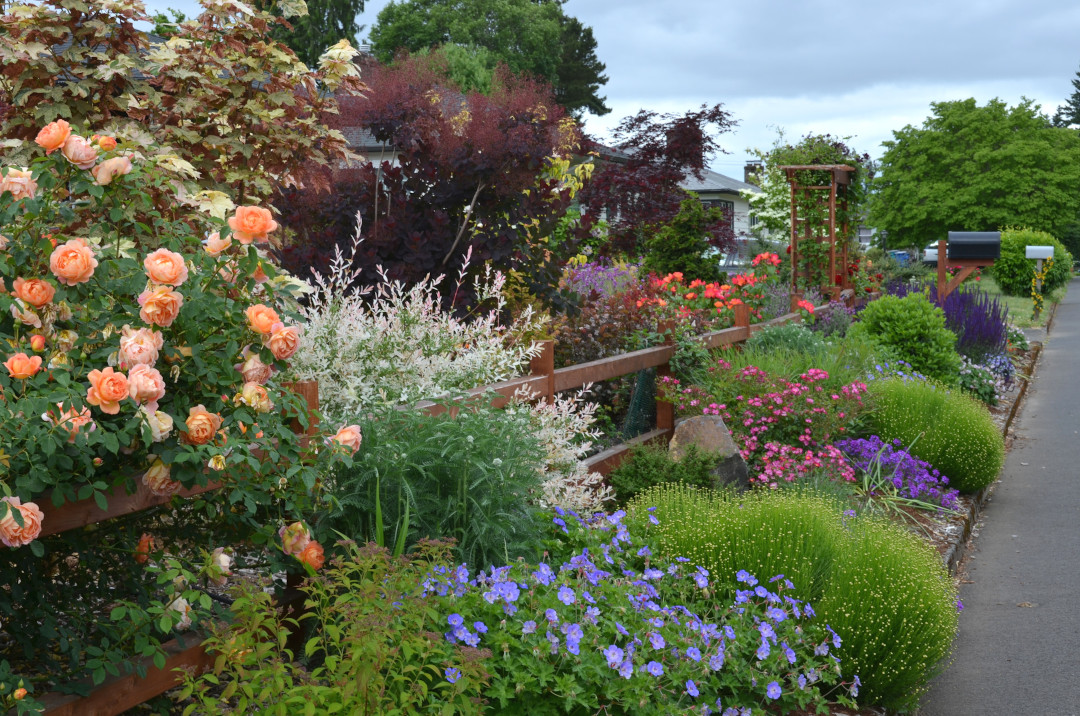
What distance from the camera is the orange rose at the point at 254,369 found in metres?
2.54

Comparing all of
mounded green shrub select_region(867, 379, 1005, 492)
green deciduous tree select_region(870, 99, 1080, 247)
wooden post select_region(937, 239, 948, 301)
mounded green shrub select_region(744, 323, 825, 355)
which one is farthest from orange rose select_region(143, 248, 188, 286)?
green deciduous tree select_region(870, 99, 1080, 247)

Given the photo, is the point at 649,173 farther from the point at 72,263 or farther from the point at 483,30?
the point at 483,30

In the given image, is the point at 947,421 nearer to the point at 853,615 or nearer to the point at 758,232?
the point at 853,615

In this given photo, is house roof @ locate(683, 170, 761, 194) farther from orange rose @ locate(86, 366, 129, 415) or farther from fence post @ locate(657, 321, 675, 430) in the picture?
orange rose @ locate(86, 366, 129, 415)

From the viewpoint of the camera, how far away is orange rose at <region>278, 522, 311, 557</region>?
112 inches

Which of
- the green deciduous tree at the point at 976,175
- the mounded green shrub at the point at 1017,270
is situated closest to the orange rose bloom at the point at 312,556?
the mounded green shrub at the point at 1017,270

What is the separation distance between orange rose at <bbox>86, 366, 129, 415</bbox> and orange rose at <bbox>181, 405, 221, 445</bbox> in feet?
0.68

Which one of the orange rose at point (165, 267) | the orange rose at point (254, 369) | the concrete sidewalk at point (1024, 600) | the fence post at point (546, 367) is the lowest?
the concrete sidewalk at point (1024, 600)

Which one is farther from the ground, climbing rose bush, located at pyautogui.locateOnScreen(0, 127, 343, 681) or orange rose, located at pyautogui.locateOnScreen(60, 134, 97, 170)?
orange rose, located at pyautogui.locateOnScreen(60, 134, 97, 170)

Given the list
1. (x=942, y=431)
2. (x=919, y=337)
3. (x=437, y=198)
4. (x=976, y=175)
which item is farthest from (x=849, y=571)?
(x=976, y=175)

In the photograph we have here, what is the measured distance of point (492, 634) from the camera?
290cm

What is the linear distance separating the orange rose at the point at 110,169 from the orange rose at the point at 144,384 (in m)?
0.62

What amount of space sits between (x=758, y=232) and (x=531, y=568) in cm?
2348

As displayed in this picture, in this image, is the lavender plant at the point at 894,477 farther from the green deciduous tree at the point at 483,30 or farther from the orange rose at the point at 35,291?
the green deciduous tree at the point at 483,30
